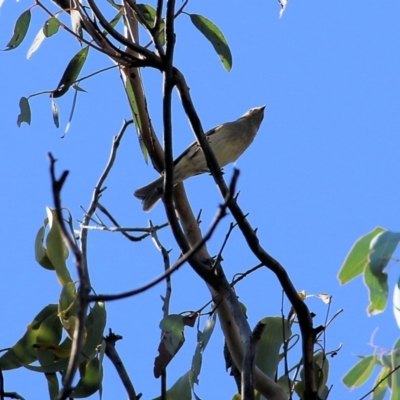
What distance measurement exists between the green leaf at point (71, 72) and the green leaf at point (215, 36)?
0.45 metres

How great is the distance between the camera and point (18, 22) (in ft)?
10.6

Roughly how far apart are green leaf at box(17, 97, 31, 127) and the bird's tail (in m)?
1.17

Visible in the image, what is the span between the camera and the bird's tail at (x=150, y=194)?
430 cm

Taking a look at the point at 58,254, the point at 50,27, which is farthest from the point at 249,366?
the point at 50,27

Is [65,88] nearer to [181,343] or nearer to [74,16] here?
[74,16]

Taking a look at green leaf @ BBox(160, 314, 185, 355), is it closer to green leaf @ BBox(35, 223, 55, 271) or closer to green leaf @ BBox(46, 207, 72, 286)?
green leaf @ BBox(46, 207, 72, 286)

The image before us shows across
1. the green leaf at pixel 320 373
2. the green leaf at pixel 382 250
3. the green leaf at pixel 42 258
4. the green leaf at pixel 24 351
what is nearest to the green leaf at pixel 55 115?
the green leaf at pixel 42 258

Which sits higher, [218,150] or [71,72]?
[218,150]

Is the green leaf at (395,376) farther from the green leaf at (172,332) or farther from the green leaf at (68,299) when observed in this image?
the green leaf at (68,299)

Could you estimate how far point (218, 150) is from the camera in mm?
4566

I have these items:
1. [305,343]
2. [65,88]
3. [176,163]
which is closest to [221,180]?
[305,343]

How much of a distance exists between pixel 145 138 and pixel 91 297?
196 cm

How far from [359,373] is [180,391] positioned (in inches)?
23.1

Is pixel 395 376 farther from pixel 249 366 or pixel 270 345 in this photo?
pixel 249 366
